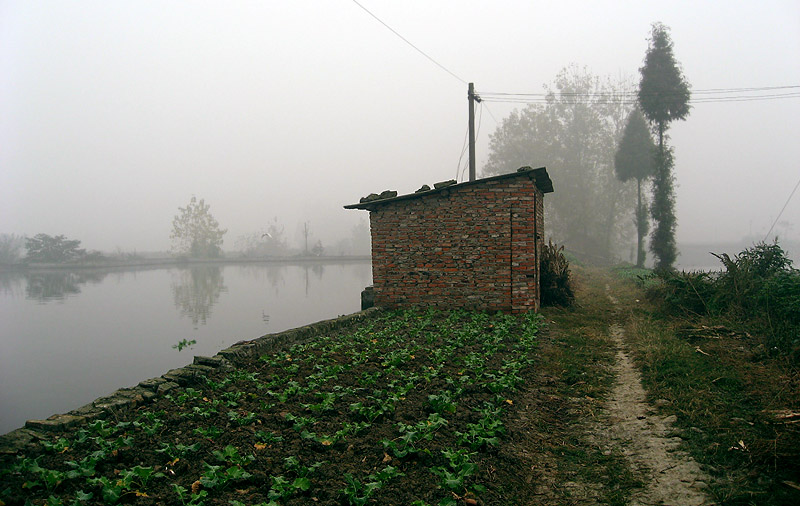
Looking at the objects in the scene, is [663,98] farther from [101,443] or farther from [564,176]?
[101,443]

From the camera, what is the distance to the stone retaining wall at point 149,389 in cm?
482

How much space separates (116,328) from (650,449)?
22987mm

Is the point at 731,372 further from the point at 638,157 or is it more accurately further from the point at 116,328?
the point at 638,157

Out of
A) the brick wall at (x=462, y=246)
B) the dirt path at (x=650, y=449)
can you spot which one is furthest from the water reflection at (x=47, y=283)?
the dirt path at (x=650, y=449)

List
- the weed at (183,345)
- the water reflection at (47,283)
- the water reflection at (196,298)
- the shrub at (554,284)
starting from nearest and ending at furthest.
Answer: the shrub at (554,284)
the weed at (183,345)
the water reflection at (196,298)
the water reflection at (47,283)

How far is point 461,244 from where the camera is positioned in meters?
13.0

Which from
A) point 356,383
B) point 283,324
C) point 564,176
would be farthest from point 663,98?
point 356,383

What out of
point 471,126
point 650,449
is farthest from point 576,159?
point 650,449

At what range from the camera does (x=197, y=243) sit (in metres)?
75.1

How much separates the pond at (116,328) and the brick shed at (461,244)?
678 centimetres

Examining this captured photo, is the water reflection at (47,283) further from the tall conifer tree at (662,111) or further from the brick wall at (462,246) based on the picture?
the tall conifer tree at (662,111)

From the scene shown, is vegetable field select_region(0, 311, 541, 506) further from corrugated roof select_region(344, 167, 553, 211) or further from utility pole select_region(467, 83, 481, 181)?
utility pole select_region(467, 83, 481, 181)

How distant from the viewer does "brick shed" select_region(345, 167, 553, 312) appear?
41.9 feet

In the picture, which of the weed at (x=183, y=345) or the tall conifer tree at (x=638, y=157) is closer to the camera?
the weed at (x=183, y=345)
